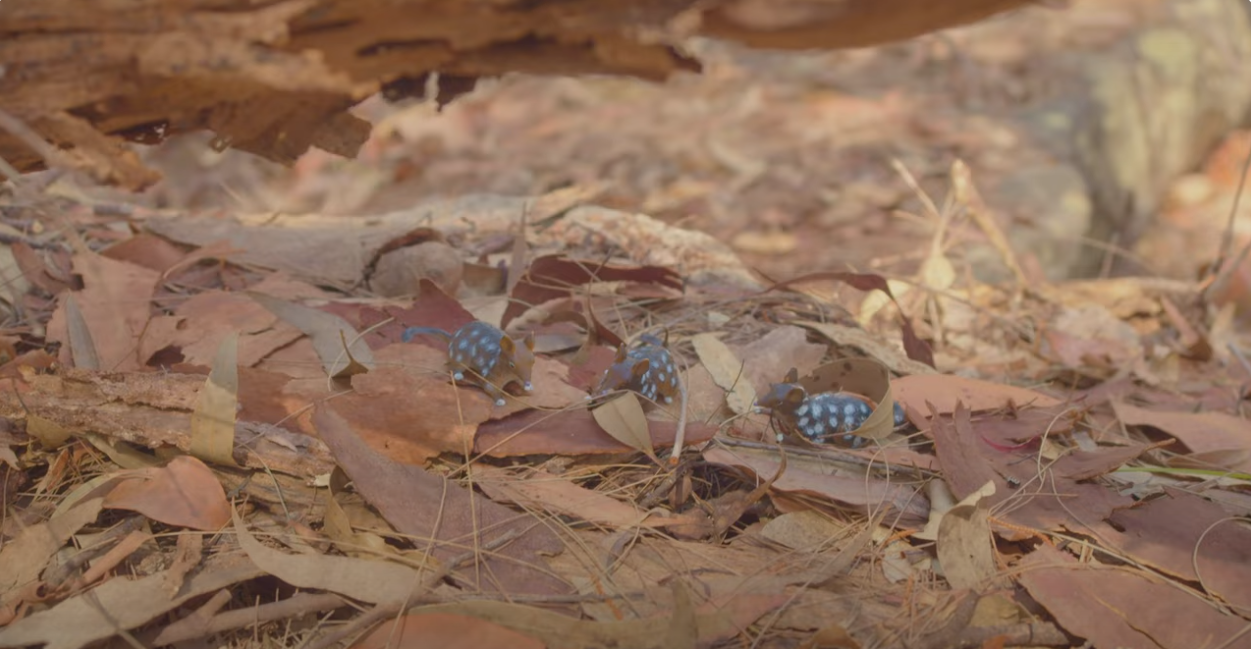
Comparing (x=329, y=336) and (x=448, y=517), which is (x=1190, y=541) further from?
(x=329, y=336)

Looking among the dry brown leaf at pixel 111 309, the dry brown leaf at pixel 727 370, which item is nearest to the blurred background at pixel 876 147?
the dry brown leaf at pixel 727 370

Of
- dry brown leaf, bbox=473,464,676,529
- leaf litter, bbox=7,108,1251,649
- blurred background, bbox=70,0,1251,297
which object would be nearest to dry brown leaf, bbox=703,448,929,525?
leaf litter, bbox=7,108,1251,649

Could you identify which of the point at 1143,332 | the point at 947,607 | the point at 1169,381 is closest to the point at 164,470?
the point at 947,607

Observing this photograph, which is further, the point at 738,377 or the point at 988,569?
the point at 738,377

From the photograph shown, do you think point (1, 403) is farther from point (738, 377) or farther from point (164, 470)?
point (738, 377)

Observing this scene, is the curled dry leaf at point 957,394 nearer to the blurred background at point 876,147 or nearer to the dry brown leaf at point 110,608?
the dry brown leaf at point 110,608

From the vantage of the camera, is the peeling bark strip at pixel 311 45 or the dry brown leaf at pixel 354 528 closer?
the dry brown leaf at pixel 354 528

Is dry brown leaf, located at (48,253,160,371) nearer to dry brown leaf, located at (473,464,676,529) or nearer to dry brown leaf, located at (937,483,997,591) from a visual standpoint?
dry brown leaf, located at (473,464,676,529)

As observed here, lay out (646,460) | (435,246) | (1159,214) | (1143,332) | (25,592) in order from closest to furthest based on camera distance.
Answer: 1. (25,592)
2. (646,460)
3. (435,246)
4. (1143,332)
5. (1159,214)
